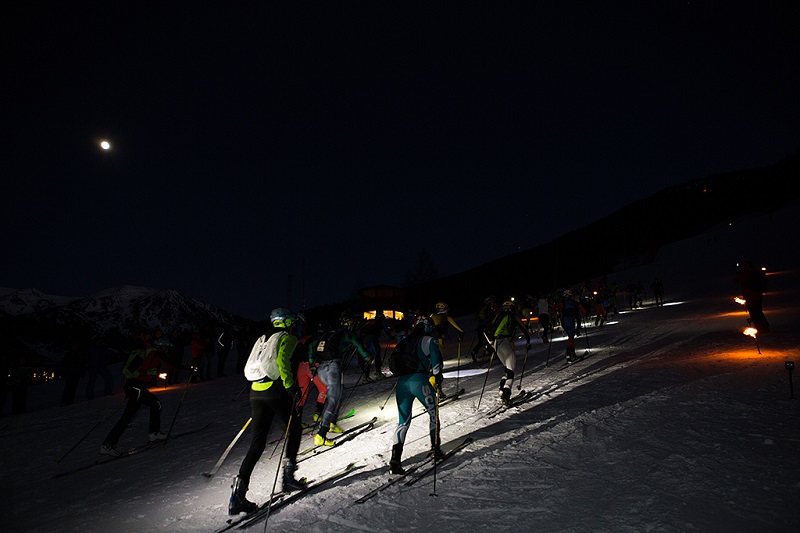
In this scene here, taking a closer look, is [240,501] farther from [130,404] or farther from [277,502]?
[130,404]

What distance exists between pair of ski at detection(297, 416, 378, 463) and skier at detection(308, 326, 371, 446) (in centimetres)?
17

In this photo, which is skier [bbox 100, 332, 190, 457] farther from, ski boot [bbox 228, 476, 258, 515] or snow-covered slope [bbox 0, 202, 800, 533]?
ski boot [bbox 228, 476, 258, 515]

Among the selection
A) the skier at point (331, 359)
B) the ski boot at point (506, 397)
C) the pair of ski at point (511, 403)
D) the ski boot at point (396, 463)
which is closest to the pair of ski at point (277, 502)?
the ski boot at point (396, 463)

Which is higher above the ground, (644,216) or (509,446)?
(644,216)

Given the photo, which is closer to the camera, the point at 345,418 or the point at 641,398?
the point at 641,398

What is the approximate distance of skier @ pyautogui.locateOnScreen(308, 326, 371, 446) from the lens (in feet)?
27.0

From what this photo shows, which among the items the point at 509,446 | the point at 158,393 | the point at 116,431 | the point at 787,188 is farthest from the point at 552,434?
the point at 787,188

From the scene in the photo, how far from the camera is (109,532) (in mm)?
5137

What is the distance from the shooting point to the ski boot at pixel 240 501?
5.17 meters

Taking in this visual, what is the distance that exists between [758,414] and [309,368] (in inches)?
284

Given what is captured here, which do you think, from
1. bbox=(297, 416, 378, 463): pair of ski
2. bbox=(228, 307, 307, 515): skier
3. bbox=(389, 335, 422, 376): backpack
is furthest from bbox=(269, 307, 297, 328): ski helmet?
bbox=(297, 416, 378, 463): pair of ski

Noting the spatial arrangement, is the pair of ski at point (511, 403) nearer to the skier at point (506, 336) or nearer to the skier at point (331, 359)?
the skier at point (506, 336)

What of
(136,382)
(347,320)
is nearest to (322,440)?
(347,320)

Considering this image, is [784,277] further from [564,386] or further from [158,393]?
[158,393]
